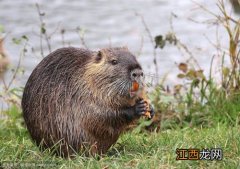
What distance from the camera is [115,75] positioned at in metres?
4.51

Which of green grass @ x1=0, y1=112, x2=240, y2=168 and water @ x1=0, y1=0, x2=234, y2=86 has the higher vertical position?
water @ x1=0, y1=0, x2=234, y2=86

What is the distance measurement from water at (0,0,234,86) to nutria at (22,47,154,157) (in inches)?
139

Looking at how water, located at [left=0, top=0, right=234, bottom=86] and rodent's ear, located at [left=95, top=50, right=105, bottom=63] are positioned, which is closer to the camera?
rodent's ear, located at [left=95, top=50, right=105, bottom=63]

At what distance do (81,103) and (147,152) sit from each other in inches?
20.1

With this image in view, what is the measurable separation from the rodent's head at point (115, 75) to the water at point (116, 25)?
3.56m

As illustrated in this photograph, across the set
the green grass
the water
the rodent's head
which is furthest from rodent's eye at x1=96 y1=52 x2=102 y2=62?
the water

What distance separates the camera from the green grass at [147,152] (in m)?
4.11

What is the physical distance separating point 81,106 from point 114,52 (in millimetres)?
394

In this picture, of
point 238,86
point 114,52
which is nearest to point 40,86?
point 114,52

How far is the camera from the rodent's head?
4.46 meters

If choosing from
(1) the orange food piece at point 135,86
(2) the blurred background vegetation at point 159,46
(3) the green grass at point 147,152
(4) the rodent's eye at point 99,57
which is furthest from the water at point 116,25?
(1) the orange food piece at point 135,86

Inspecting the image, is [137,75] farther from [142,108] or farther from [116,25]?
[116,25]

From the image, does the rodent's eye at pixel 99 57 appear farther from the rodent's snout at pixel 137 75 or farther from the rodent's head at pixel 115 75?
the rodent's snout at pixel 137 75

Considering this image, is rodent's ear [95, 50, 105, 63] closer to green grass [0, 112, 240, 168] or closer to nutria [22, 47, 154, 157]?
nutria [22, 47, 154, 157]
